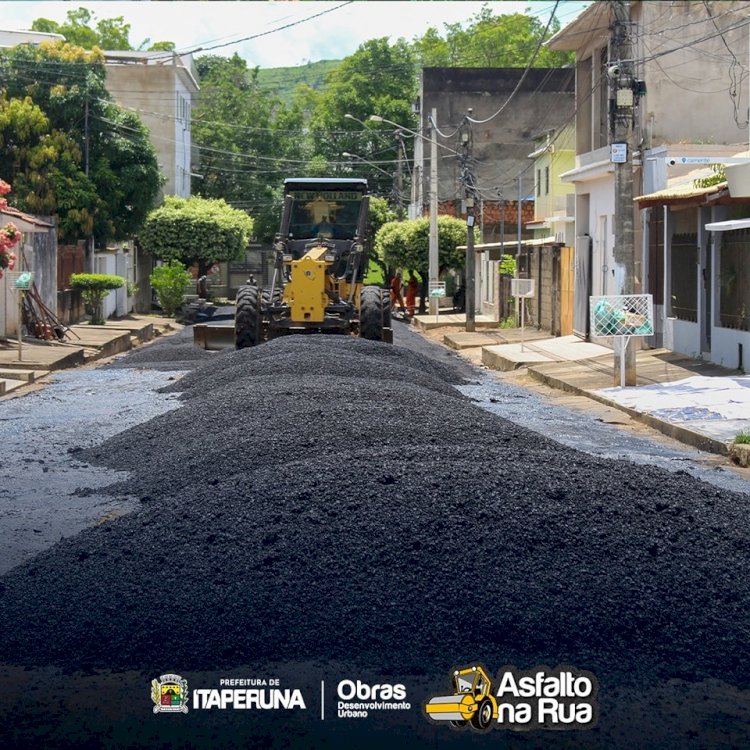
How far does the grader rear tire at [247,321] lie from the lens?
87.3 ft

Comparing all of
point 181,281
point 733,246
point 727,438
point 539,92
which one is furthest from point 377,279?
point 727,438

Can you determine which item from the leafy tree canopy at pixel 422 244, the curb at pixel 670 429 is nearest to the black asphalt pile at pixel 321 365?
the curb at pixel 670 429

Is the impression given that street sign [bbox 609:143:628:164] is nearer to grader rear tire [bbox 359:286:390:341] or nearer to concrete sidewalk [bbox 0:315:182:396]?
grader rear tire [bbox 359:286:390:341]

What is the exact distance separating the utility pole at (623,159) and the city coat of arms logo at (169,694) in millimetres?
15449

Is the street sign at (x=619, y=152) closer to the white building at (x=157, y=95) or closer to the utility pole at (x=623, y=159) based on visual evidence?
the utility pole at (x=623, y=159)

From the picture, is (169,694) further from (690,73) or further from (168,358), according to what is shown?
(690,73)

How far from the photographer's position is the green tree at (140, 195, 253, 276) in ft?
177

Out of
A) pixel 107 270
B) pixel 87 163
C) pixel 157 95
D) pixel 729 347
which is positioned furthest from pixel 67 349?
pixel 157 95

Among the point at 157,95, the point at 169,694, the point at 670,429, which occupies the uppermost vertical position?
the point at 157,95

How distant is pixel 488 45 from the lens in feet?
301

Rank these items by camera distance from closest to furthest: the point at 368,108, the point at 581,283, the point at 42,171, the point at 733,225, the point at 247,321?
the point at 733,225
the point at 247,321
the point at 581,283
the point at 42,171
the point at 368,108

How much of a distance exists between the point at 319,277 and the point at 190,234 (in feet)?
94.4

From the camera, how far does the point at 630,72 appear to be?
70.1 ft

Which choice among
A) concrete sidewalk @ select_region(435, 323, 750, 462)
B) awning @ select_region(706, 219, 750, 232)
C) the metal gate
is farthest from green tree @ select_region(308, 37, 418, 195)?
awning @ select_region(706, 219, 750, 232)
